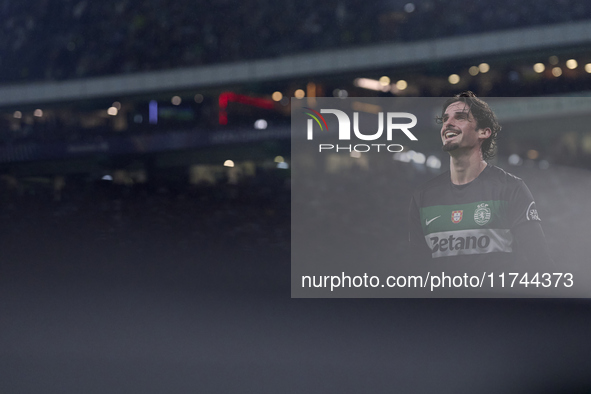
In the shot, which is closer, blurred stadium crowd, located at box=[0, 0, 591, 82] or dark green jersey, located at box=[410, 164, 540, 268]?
dark green jersey, located at box=[410, 164, 540, 268]

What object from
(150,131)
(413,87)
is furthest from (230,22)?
(413,87)

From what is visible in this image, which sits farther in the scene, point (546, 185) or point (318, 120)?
point (546, 185)

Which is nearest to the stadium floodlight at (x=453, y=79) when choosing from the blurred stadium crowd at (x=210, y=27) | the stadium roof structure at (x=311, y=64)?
the stadium roof structure at (x=311, y=64)

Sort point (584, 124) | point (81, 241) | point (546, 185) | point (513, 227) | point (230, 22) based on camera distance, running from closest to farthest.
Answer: point (513, 227), point (546, 185), point (584, 124), point (81, 241), point (230, 22)

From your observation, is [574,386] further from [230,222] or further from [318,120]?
Result: [230,222]

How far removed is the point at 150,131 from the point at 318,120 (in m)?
5.75

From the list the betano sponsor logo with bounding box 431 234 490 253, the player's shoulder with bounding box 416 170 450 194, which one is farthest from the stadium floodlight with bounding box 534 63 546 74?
the betano sponsor logo with bounding box 431 234 490 253

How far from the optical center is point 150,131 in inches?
368

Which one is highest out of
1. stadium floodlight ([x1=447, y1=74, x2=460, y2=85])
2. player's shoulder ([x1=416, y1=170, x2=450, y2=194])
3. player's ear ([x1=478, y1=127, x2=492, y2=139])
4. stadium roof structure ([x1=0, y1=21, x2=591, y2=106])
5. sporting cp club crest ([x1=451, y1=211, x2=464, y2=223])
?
stadium roof structure ([x1=0, y1=21, x2=591, y2=106])

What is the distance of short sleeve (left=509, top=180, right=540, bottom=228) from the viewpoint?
4020mm

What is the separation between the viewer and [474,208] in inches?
158

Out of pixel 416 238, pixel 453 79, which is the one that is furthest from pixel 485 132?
pixel 453 79

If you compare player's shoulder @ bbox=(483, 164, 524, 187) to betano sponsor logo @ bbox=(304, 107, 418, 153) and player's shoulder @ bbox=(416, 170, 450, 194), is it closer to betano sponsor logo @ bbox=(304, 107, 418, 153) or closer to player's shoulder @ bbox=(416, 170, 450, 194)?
player's shoulder @ bbox=(416, 170, 450, 194)

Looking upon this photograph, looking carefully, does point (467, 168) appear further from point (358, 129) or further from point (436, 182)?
point (358, 129)
